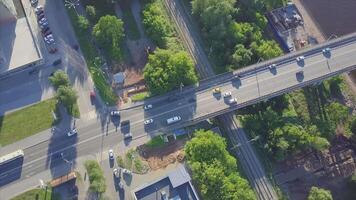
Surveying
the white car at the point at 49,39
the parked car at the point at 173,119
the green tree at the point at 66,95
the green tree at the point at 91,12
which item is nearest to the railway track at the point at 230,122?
the parked car at the point at 173,119

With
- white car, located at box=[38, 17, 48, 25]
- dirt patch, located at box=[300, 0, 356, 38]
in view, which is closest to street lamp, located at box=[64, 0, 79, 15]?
white car, located at box=[38, 17, 48, 25]

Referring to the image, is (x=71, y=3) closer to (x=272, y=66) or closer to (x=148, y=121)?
(x=148, y=121)

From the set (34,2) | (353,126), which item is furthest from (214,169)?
(34,2)

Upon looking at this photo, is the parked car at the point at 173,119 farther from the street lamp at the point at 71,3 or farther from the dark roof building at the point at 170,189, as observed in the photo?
the street lamp at the point at 71,3

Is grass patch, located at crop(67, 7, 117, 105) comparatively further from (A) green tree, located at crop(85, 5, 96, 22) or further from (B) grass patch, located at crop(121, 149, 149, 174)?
(B) grass patch, located at crop(121, 149, 149, 174)

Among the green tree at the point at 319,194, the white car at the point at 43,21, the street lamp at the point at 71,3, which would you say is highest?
the street lamp at the point at 71,3

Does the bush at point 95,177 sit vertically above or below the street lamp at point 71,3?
below

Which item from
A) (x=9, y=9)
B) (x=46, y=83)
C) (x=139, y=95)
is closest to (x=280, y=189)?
(x=139, y=95)
